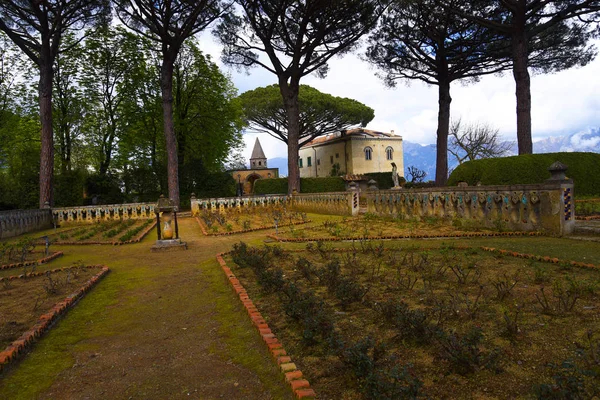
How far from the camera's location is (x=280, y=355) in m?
3.05

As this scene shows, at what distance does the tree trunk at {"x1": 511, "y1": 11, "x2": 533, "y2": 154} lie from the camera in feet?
61.6

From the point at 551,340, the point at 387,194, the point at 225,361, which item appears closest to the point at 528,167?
the point at 387,194

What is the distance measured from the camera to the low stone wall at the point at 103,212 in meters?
20.2

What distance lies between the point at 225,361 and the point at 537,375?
233 cm

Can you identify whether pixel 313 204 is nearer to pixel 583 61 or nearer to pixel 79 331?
pixel 79 331

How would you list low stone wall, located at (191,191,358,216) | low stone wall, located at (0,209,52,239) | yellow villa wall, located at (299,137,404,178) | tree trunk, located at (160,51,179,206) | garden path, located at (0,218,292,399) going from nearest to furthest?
1. garden path, located at (0,218,292,399)
2. low stone wall, located at (0,209,52,239)
3. low stone wall, located at (191,191,358,216)
4. tree trunk, located at (160,51,179,206)
5. yellow villa wall, located at (299,137,404,178)

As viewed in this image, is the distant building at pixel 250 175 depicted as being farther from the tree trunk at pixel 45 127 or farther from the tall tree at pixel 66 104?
the tree trunk at pixel 45 127

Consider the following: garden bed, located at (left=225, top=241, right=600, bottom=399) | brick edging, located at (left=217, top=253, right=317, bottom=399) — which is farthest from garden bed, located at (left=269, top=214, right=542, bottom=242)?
brick edging, located at (left=217, top=253, right=317, bottom=399)

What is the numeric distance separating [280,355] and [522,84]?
21002mm

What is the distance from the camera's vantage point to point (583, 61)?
24312 mm

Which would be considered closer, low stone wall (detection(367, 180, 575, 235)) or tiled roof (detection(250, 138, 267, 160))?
low stone wall (detection(367, 180, 575, 235))

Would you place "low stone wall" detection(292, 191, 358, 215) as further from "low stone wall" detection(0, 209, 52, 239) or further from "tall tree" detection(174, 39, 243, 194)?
"low stone wall" detection(0, 209, 52, 239)

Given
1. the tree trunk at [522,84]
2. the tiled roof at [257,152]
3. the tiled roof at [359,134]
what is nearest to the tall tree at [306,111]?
the tiled roof at [359,134]

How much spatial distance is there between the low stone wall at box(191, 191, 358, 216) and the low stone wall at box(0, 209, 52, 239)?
7491 millimetres
